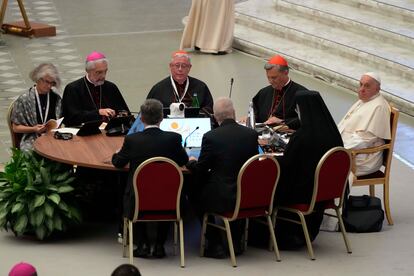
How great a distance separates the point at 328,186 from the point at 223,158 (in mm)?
835

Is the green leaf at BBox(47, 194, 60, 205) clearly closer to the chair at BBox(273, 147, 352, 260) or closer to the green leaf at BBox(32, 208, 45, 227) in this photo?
the green leaf at BBox(32, 208, 45, 227)

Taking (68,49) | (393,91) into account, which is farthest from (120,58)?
(393,91)

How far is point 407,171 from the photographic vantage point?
10047mm

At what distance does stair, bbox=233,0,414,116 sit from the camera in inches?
515

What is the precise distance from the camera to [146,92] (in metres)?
12.8

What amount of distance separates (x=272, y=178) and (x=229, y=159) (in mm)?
336

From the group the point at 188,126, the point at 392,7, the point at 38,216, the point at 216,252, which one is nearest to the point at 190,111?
the point at 188,126

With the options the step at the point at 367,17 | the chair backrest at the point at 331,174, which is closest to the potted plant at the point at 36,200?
the chair backrest at the point at 331,174

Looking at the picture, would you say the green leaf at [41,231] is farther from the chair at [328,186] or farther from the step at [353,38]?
the step at [353,38]

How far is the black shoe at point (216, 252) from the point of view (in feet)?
25.6

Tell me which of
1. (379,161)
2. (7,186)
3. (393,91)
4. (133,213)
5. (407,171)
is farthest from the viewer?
(393,91)

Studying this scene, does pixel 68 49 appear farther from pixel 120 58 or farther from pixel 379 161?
pixel 379 161

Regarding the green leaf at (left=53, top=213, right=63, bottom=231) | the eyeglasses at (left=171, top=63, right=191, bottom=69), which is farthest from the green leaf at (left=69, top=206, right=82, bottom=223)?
the eyeglasses at (left=171, top=63, right=191, bottom=69)

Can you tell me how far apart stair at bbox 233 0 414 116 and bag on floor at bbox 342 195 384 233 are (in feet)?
11.8
